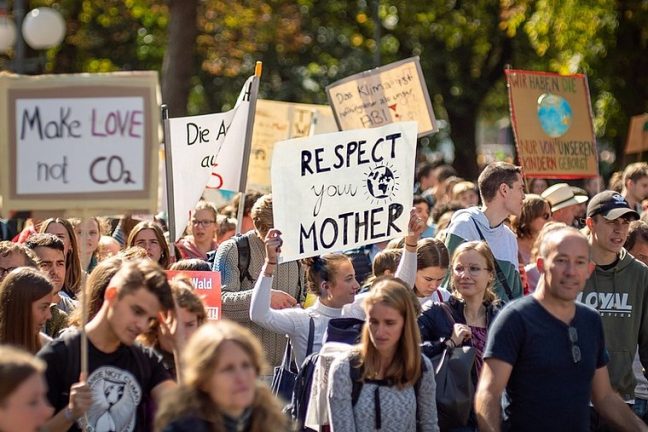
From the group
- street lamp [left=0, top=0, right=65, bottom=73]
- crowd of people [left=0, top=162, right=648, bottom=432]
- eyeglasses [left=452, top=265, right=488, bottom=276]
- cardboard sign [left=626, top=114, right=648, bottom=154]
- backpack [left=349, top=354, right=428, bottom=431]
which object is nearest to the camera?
crowd of people [left=0, top=162, right=648, bottom=432]

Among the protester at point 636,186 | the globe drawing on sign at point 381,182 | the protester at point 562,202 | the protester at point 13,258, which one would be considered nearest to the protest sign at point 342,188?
the globe drawing on sign at point 381,182

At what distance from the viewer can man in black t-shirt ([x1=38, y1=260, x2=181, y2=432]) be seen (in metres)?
5.42

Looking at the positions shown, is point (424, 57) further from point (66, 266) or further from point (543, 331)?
point (543, 331)

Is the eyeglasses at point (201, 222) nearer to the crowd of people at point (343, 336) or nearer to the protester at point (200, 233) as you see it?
the protester at point (200, 233)

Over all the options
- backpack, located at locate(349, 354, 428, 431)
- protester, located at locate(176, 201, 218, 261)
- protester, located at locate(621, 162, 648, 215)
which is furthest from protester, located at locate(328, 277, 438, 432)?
protester, located at locate(621, 162, 648, 215)

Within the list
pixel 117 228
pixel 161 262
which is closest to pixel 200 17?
pixel 117 228

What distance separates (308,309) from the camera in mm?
7395

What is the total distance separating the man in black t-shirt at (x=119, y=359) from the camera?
5418mm

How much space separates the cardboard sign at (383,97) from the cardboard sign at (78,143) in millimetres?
6329

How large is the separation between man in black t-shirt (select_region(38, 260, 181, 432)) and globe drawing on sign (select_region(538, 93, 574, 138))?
7.35 m

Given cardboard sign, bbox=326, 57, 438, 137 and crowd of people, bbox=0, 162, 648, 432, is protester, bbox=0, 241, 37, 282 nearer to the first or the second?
crowd of people, bbox=0, 162, 648, 432

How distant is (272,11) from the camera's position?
1128 inches

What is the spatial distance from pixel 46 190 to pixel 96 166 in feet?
0.76

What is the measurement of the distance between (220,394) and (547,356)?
1.54 metres
